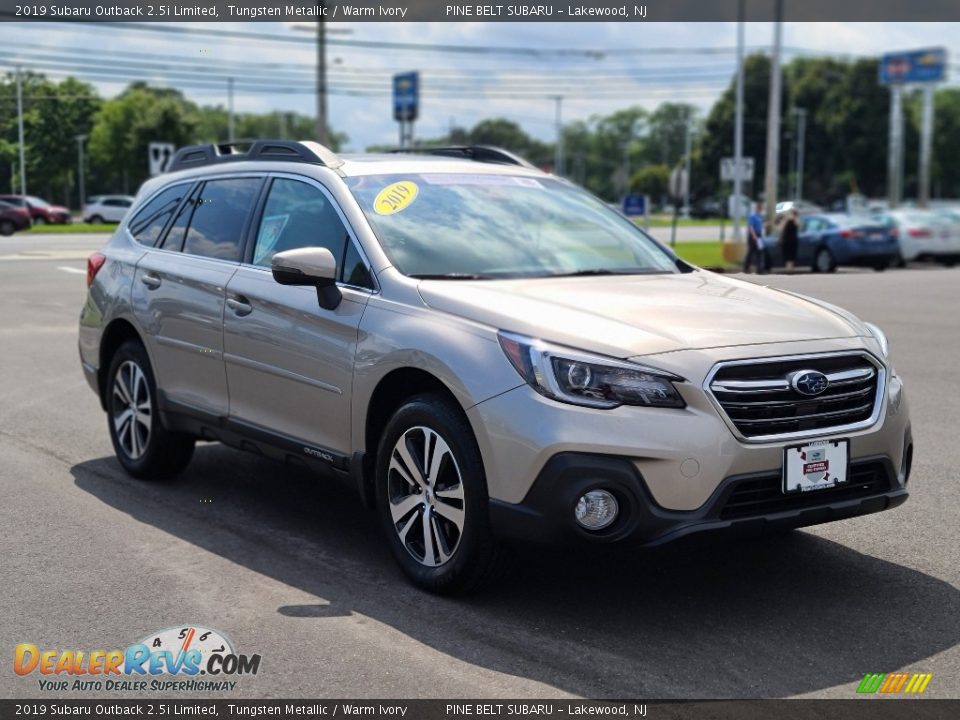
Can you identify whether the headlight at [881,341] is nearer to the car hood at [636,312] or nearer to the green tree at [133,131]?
the car hood at [636,312]

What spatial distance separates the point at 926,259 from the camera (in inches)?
1316

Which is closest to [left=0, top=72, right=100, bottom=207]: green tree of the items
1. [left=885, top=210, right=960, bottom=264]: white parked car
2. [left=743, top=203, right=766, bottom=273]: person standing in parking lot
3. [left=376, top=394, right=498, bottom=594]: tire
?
[left=743, top=203, right=766, bottom=273]: person standing in parking lot

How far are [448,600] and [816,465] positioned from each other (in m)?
1.49

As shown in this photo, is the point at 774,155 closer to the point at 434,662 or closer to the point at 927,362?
the point at 927,362

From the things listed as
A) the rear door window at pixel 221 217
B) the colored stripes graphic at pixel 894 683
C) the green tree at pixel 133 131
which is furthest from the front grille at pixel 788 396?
the green tree at pixel 133 131

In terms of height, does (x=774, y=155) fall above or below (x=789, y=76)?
below

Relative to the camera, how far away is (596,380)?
4293 millimetres

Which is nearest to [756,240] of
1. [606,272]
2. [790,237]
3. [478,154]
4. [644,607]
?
[790,237]

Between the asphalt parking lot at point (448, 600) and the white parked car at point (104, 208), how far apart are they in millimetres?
57916

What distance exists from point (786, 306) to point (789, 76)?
108 metres

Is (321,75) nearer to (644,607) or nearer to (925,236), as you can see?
(925,236)

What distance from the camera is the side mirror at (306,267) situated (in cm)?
512

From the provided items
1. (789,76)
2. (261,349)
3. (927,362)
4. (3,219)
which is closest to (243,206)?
(261,349)

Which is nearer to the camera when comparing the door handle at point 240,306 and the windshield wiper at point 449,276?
the windshield wiper at point 449,276
